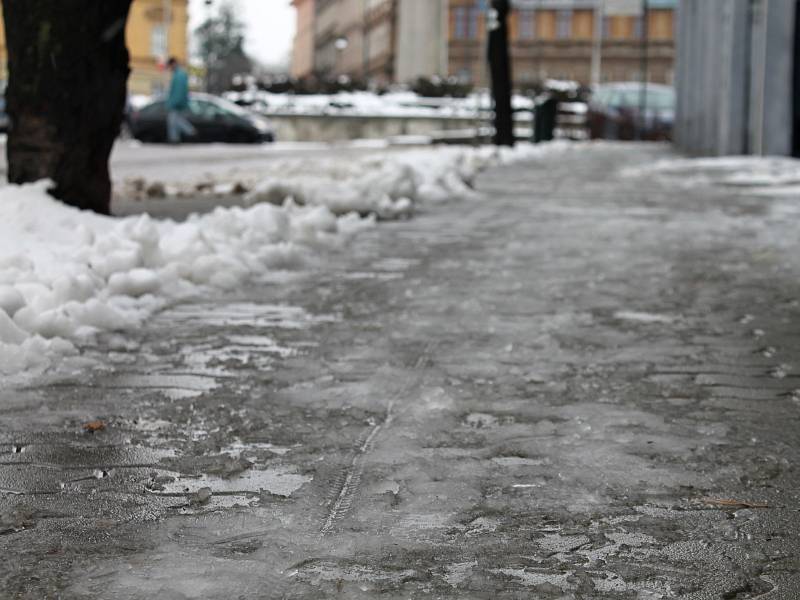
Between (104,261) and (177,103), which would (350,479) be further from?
(177,103)

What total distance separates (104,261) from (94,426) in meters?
2.69

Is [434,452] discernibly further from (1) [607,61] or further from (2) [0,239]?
(1) [607,61]

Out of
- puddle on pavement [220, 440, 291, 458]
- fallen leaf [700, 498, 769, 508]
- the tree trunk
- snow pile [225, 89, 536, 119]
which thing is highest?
the tree trunk

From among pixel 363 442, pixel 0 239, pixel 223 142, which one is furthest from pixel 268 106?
pixel 363 442

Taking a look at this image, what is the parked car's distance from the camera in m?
46.0

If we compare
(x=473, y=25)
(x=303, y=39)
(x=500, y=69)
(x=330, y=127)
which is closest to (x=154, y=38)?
(x=473, y=25)

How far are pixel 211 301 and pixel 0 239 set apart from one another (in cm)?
105

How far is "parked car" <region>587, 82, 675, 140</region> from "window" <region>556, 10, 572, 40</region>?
111 feet

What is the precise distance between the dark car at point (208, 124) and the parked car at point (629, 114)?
14.1 meters

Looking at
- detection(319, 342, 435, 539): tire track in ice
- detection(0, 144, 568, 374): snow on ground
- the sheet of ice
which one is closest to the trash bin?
the sheet of ice

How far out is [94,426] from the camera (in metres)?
4.12

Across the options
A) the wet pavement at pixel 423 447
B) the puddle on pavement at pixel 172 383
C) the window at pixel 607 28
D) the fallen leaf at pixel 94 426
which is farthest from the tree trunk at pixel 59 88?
the window at pixel 607 28

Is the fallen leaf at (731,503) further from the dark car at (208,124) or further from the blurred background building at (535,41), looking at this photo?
the blurred background building at (535,41)

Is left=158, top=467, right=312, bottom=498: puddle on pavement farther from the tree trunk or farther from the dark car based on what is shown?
the dark car
